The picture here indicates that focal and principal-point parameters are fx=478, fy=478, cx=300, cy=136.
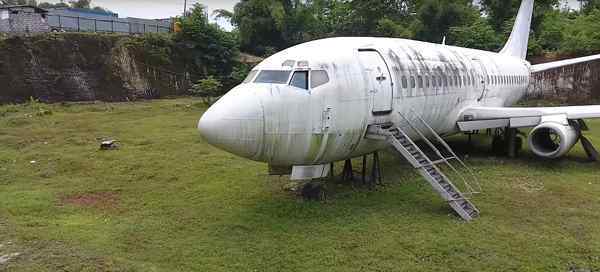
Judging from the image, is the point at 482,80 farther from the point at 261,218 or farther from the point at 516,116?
the point at 261,218

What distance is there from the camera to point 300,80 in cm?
1041

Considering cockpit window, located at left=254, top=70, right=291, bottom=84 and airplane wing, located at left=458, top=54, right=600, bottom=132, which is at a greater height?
cockpit window, located at left=254, top=70, right=291, bottom=84

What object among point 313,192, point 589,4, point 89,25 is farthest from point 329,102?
point 589,4

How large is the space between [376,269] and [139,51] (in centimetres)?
3320

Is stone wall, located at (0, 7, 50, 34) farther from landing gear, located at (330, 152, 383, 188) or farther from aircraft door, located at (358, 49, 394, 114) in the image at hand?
aircraft door, located at (358, 49, 394, 114)

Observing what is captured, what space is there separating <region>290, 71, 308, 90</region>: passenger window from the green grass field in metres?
3.06

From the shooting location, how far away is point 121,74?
35344 mm

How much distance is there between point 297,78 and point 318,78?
19.0 inches

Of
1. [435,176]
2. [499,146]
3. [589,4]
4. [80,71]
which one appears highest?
[589,4]

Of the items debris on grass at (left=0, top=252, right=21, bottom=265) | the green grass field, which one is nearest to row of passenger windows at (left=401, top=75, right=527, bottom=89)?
the green grass field

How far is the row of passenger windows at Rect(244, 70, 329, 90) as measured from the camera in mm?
10344

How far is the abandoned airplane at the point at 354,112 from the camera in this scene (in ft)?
31.8

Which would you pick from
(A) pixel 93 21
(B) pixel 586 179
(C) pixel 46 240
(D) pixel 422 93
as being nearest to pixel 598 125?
(B) pixel 586 179

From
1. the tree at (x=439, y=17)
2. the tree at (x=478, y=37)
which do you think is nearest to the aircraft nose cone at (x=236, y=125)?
the tree at (x=478, y=37)
